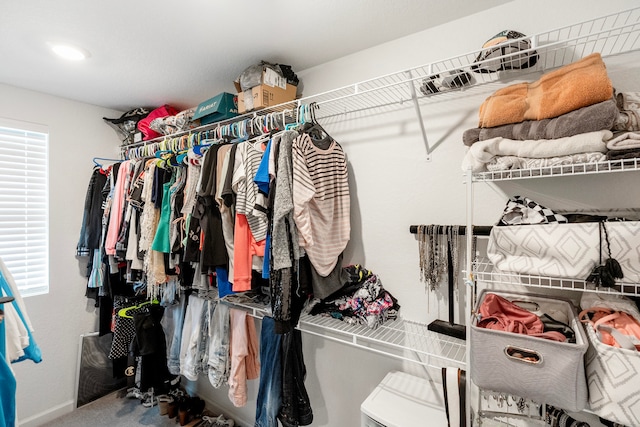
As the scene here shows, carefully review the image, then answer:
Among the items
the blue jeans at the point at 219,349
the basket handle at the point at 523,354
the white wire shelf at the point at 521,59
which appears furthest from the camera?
the blue jeans at the point at 219,349

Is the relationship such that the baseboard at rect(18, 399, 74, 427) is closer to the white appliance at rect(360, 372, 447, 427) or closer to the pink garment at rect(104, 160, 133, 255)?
the pink garment at rect(104, 160, 133, 255)

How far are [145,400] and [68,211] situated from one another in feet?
5.71

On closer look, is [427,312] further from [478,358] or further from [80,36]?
[80,36]

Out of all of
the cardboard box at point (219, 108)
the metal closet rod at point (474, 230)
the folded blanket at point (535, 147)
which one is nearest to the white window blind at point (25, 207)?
Result: the cardboard box at point (219, 108)

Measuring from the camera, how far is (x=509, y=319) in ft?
3.35

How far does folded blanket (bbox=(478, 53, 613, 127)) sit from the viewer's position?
896 millimetres

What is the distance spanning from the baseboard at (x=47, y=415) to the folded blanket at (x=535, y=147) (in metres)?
3.44

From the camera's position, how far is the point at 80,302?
257 cm

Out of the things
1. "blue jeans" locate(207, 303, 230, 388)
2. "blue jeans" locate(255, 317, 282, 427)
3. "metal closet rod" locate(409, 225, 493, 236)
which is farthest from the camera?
"blue jeans" locate(207, 303, 230, 388)

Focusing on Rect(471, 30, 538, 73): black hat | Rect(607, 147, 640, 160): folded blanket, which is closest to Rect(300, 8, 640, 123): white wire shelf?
Rect(471, 30, 538, 73): black hat

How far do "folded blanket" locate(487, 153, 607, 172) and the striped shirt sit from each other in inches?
29.3

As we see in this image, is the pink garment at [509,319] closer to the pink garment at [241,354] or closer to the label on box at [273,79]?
the pink garment at [241,354]

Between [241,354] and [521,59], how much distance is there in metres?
2.10

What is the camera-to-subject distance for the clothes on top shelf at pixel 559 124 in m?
0.87
